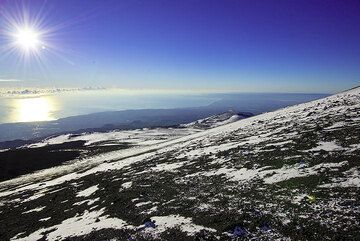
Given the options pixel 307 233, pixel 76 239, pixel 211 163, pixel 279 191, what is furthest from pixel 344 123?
pixel 76 239

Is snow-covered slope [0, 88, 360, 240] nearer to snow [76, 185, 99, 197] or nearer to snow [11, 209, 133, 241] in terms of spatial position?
snow [11, 209, 133, 241]

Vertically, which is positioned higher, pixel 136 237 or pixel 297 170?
pixel 297 170

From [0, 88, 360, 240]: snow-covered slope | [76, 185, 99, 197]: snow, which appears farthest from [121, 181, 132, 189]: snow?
[76, 185, 99, 197]: snow

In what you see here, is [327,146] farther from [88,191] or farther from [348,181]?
[88,191]

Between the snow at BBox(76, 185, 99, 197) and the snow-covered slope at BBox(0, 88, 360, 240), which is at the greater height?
the snow-covered slope at BBox(0, 88, 360, 240)

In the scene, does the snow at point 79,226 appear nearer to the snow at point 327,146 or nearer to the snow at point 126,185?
the snow at point 126,185

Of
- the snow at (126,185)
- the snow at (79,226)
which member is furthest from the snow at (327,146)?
the snow at (126,185)

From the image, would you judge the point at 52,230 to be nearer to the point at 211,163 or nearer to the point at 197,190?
the point at 197,190

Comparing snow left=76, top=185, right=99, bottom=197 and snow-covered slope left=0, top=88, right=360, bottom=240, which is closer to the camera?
snow-covered slope left=0, top=88, right=360, bottom=240

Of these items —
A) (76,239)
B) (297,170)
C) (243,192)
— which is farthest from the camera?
(297,170)
